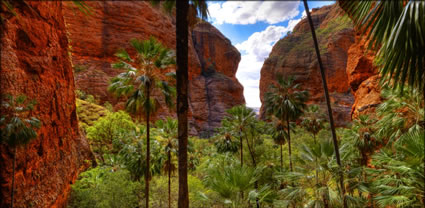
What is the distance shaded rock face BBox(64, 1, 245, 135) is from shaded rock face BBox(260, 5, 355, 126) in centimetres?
1482

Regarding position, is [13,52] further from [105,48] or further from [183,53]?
[105,48]

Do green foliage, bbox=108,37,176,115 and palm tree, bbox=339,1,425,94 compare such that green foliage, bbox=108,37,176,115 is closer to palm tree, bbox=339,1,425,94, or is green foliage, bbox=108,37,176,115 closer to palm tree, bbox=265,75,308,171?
palm tree, bbox=339,1,425,94

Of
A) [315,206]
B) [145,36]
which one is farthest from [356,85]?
[145,36]

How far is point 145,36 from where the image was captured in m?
43.6

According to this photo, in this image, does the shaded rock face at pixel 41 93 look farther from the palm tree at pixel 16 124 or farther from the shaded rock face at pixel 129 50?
the shaded rock face at pixel 129 50

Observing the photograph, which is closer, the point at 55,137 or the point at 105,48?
the point at 55,137

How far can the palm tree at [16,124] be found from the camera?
22.5 ft

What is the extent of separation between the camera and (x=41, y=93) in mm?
8742

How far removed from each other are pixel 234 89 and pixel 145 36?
2889 cm

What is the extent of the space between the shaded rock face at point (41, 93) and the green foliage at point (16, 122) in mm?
318

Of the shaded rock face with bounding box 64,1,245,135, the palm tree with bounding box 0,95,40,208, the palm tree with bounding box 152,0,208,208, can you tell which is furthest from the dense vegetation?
the shaded rock face with bounding box 64,1,245,135

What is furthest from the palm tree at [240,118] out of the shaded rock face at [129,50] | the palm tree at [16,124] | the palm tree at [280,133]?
the shaded rock face at [129,50]

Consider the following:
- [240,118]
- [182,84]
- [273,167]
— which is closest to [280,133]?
[273,167]

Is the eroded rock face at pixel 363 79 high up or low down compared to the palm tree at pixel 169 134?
up
